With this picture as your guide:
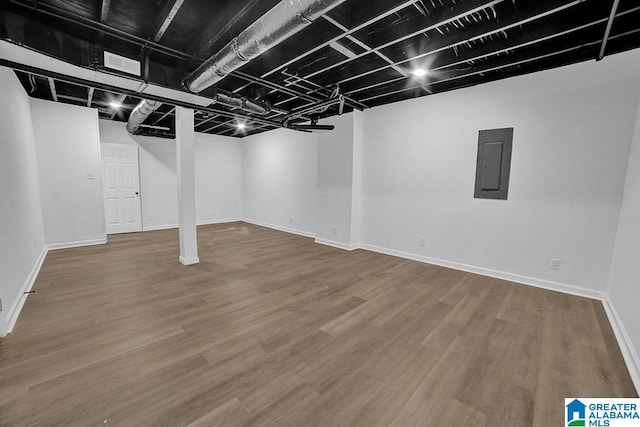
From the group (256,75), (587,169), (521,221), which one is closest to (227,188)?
(256,75)

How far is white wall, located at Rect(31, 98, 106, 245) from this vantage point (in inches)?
184

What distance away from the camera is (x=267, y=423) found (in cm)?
141

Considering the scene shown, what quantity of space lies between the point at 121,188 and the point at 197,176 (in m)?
1.86

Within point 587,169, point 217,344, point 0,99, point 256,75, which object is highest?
point 256,75

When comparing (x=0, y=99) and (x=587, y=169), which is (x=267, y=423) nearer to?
(x=0, y=99)

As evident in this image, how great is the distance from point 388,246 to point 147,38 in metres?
4.58

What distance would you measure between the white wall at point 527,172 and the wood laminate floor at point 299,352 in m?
0.52

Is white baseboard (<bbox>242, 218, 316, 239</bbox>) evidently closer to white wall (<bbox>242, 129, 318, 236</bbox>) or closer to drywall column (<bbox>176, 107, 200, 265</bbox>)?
white wall (<bbox>242, 129, 318, 236</bbox>)

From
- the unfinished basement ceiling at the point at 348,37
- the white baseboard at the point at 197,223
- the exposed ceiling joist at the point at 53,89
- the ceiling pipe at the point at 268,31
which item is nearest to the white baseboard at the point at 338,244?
the unfinished basement ceiling at the point at 348,37

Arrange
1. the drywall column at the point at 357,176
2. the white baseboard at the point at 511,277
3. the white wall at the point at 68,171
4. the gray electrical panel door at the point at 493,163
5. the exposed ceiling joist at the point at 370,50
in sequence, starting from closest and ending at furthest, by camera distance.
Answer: the exposed ceiling joist at the point at 370,50, the white baseboard at the point at 511,277, the gray electrical panel door at the point at 493,163, the white wall at the point at 68,171, the drywall column at the point at 357,176

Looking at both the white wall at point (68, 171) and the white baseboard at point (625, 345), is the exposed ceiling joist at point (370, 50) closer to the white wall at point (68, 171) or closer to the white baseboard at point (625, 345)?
the white baseboard at point (625, 345)

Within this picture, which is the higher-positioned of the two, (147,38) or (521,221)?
(147,38)

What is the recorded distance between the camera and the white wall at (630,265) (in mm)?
1976

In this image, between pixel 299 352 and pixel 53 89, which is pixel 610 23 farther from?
pixel 53 89
